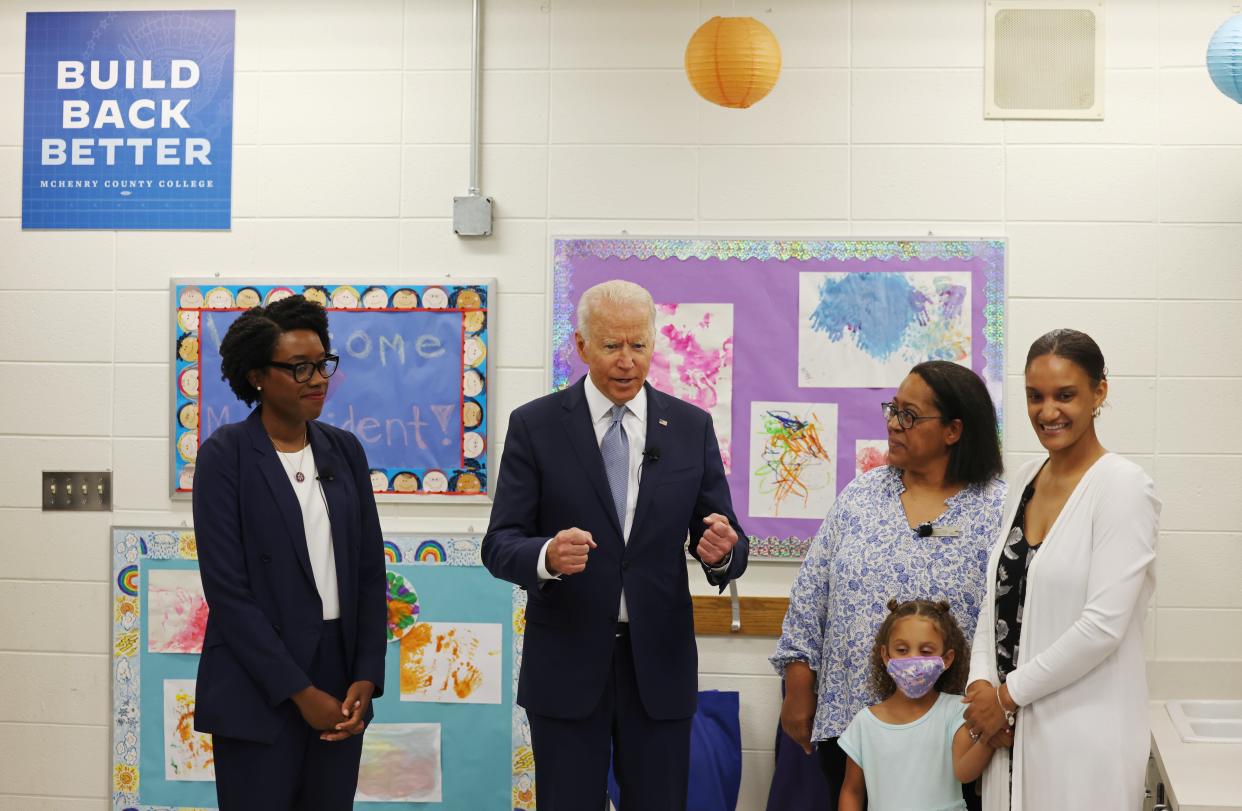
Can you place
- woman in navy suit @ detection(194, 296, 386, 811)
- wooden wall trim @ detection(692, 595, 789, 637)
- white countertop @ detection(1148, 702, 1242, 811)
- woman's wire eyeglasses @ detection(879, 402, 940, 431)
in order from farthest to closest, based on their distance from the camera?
wooden wall trim @ detection(692, 595, 789, 637)
woman's wire eyeglasses @ detection(879, 402, 940, 431)
woman in navy suit @ detection(194, 296, 386, 811)
white countertop @ detection(1148, 702, 1242, 811)

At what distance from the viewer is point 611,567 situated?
98.1 inches

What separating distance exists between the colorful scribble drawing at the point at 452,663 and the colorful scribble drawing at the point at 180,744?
0.70 meters

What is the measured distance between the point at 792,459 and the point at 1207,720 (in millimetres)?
1374

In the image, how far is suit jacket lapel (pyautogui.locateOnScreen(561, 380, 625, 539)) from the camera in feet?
8.26

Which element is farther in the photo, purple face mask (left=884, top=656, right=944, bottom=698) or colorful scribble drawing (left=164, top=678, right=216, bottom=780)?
colorful scribble drawing (left=164, top=678, right=216, bottom=780)

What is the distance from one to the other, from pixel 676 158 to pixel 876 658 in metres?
1.85

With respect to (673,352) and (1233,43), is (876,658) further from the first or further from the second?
(1233,43)

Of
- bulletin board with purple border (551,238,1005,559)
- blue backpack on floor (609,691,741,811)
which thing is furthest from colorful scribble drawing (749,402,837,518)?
blue backpack on floor (609,691,741,811)

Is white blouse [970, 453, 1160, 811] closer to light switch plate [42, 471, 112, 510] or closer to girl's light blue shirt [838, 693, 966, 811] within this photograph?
girl's light blue shirt [838, 693, 966, 811]

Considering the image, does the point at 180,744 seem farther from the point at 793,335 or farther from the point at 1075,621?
the point at 1075,621

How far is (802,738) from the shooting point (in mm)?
2789

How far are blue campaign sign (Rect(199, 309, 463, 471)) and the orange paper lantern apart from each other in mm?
1128

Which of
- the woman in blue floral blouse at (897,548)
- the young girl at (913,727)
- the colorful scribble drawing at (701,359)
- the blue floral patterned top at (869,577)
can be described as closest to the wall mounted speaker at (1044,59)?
the colorful scribble drawing at (701,359)

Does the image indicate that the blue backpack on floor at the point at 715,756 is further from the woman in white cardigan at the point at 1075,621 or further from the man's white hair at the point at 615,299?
the man's white hair at the point at 615,299
